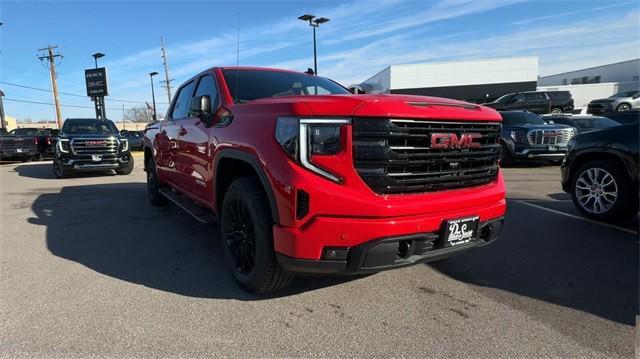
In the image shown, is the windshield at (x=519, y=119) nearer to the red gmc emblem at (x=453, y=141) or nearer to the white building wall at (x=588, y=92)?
the red gmc emblem at (x=453, y=141)

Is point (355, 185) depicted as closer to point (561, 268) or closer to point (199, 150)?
point (199, 150)

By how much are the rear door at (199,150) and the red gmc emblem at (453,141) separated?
6.57ft

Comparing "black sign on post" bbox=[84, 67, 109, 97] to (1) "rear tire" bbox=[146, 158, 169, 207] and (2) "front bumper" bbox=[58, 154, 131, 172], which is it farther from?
(1) "rear tire" bbox=[146, 158, 169, 207]

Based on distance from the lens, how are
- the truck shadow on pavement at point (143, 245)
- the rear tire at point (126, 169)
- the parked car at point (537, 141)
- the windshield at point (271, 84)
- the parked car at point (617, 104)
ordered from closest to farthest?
the truck shadow on pavement at point (143, 245), the windshield at point (271, 84), the parked car at point (537, 141), the rear tire at point (126, 169), the parked car at point (617, 104)

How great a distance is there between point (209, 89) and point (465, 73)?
45.0 m

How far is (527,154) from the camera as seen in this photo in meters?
11.0

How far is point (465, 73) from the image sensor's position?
146ft

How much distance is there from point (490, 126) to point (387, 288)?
1507 mm

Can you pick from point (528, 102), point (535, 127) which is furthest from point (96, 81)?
point (535, 127)

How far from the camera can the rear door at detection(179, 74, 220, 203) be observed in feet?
12.6

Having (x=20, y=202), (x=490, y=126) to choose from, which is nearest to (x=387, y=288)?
(x=490, y=126)

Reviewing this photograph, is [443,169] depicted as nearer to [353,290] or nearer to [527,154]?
[353,290]

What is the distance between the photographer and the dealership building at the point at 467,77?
1734 inches

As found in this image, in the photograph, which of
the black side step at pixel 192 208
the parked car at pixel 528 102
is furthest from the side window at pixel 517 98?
the black side step at pixel 192 208
